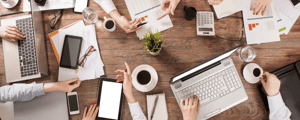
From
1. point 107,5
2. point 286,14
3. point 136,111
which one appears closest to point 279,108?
point 286,14

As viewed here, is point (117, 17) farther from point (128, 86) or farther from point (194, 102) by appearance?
point (194, 102)

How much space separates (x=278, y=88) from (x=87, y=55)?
57.4 inches

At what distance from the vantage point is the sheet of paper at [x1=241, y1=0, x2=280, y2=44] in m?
1.27

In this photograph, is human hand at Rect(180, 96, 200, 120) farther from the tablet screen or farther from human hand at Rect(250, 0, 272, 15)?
human hand at Rect(250, 0, 272, 15)

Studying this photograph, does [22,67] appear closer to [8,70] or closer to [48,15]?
[8,70]

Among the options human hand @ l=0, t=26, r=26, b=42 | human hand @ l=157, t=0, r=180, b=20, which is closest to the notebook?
human hand @ l=157, t=0, r=180, b=20

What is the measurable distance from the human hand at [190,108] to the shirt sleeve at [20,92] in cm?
102

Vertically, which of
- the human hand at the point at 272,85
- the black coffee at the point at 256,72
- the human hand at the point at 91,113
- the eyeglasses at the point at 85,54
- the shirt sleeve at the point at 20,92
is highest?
the eyeglasses at the point at 85,54

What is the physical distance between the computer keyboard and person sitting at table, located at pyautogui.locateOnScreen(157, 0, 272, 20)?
53cm

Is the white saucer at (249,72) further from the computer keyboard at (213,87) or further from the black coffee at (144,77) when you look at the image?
the black coffee at (144,77)

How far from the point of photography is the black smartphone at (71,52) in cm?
120

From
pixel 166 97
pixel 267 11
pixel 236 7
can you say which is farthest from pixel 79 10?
pixel 267 11

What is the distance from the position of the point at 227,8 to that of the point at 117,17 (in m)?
0.91

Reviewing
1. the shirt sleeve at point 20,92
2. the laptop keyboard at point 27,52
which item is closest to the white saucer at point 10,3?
the laptop keyboard at point 27,52
